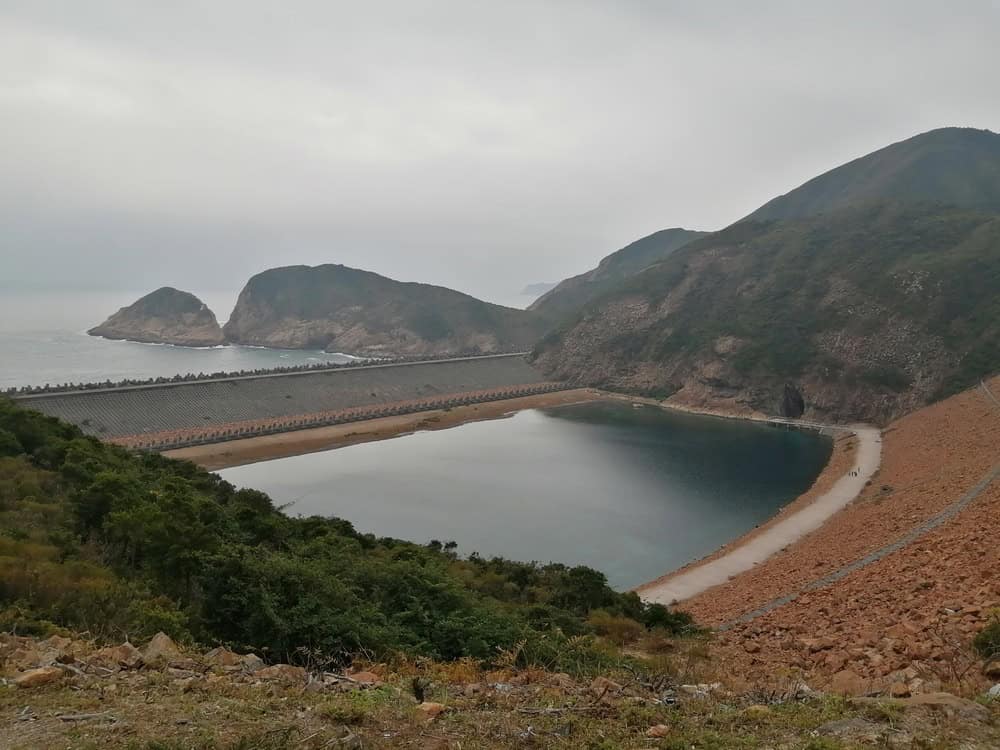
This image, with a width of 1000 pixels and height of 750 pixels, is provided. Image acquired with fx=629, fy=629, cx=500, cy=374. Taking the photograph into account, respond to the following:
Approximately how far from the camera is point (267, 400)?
2581 inches

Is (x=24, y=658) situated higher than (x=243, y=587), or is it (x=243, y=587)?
(x=24, y=658)

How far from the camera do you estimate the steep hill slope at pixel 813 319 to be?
2602 inches

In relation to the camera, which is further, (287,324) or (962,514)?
(287,324)

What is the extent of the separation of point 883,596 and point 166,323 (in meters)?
193

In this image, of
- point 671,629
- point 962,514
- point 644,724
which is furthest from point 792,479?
point 644,724

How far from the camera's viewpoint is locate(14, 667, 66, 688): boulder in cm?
564

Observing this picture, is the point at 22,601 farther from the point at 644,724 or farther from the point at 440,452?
the point at 440,452

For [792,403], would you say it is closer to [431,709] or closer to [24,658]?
[431,709]

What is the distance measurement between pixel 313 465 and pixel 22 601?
40315 millimetres

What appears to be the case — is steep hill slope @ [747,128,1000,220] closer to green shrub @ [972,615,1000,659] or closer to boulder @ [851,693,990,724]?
green shrub @ [972,615,1000,659]

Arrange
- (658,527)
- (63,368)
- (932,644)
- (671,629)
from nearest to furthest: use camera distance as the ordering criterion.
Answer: (932,644), (671,629), (658,527), (63,368)

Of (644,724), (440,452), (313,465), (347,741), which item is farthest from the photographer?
(440,452)

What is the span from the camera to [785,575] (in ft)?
71.9

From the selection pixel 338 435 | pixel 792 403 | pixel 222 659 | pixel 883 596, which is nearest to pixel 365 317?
pixel 338 435
